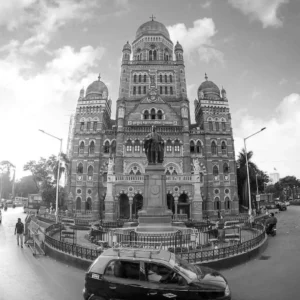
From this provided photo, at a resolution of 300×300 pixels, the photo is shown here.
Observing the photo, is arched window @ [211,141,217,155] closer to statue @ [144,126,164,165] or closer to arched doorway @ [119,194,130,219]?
arched doorway @ [119,194,130,219]

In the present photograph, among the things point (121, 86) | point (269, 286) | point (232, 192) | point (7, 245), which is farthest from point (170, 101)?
point (269, 286)

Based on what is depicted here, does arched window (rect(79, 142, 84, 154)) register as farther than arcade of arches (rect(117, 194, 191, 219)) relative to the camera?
Yes

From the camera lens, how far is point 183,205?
118 feet

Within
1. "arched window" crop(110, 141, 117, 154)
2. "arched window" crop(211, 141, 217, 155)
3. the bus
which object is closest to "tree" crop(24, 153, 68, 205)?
the bus

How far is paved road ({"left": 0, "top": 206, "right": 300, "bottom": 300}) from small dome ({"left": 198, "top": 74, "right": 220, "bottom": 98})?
38.6 m

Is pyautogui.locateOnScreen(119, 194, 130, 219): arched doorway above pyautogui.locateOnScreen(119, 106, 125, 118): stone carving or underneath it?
underneath

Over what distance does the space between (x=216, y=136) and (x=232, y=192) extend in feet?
32.2

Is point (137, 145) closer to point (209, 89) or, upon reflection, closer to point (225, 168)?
point (225, 168)

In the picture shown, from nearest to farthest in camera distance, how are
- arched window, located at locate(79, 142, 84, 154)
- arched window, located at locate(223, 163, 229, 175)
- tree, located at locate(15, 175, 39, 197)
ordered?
arched window, located at locate(223, 163, 229, 175) < arched window, located at locate(79, 142, 84, 154) < tree, located at locate(15, 175, 39, 197)

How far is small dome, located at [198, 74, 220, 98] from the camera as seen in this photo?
4703 centimetres

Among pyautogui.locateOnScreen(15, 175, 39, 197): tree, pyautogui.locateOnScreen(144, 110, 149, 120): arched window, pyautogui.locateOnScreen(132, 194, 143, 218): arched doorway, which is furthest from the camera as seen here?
pyautogui.locateOnScreen(15, 175, 39, 197): tree

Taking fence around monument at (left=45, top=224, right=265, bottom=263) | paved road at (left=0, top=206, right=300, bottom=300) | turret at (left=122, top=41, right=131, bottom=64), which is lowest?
paved road at (left=0, top=206, right=300, bottom=300)

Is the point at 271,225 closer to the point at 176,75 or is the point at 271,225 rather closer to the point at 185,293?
the point at 185,293

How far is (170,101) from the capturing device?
44250 millimetres
